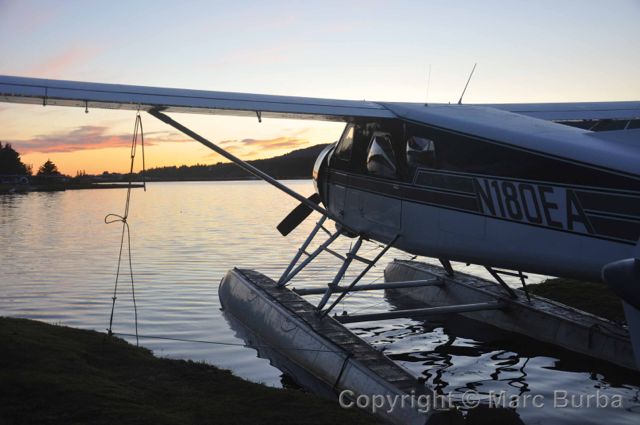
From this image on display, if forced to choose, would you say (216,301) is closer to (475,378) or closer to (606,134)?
(475,378)

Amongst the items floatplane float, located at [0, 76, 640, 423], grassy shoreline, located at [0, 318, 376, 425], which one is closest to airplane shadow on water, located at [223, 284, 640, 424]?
floatplane float, located at [0, 76, 640, 423]

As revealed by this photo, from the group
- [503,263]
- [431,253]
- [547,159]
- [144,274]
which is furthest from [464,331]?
[144,274]

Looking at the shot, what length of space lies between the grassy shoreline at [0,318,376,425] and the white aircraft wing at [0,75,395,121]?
9.52 ft

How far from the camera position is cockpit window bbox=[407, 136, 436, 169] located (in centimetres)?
782

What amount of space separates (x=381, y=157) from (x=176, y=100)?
2.81 meters

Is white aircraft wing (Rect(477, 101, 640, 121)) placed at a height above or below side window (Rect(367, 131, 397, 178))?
above

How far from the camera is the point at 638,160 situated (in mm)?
5922

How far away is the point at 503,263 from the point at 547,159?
124 cm

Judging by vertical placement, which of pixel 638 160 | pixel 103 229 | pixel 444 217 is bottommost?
pixel 103 229

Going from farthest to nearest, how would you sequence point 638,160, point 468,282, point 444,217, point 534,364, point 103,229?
point 103,229 → point 468,282 → point 534,364 → point 444,217 → point 638,160

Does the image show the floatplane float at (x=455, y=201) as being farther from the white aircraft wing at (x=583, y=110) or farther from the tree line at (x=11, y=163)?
the tree line at (x=11, y=163)

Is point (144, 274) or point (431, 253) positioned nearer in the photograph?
point (431, 253)

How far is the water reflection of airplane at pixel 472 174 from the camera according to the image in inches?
239

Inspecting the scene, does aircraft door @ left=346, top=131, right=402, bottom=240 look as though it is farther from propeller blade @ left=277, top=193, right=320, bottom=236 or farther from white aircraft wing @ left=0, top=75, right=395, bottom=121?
propeller blade @ left=277, top=193, right=320, bottom=236
